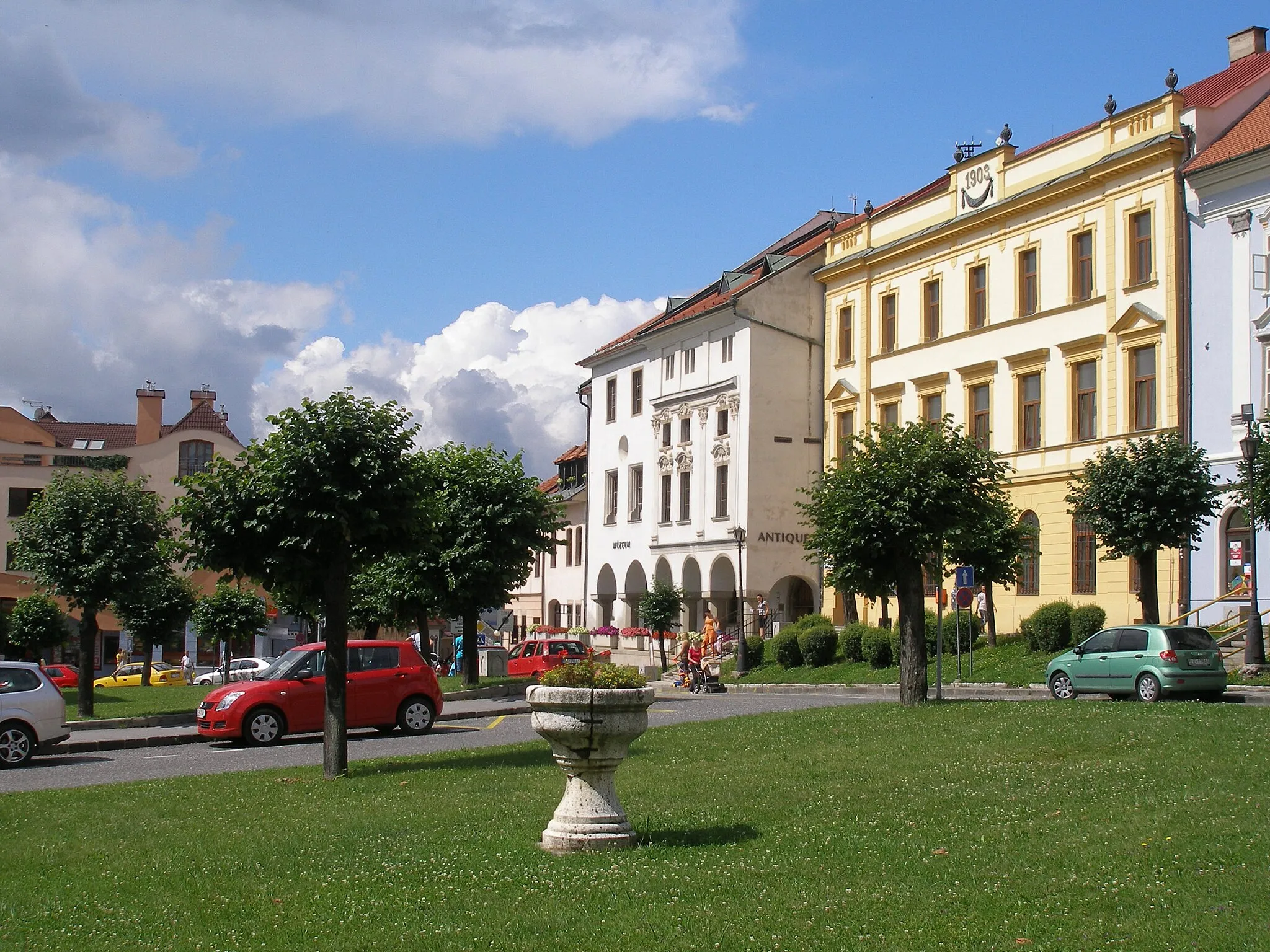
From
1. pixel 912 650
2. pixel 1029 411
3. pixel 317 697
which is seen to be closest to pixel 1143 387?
pixel 1029 411

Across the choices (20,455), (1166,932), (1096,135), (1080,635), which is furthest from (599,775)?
(20,455)

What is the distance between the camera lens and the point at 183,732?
26.3 meters

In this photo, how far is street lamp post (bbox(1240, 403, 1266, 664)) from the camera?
26.8 m

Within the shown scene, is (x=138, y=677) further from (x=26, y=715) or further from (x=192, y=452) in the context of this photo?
(x=26, y=715)

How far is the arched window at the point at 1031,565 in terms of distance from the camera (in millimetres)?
40781

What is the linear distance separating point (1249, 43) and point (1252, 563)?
2175cm

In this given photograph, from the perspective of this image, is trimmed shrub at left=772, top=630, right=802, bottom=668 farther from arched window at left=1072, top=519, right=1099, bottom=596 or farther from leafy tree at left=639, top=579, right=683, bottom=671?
leafy tree at left=639, top=579, right=683, bottom=671

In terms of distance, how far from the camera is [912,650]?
23.2 m

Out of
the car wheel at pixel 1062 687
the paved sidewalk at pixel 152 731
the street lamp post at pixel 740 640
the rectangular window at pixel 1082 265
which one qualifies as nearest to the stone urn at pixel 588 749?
the paved sidewalk at pixel 152 731

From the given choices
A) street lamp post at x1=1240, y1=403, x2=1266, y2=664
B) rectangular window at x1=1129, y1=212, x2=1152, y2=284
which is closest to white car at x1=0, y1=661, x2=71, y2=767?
street lamp post at x1=1240, y1=403, x2=1266, y2=664

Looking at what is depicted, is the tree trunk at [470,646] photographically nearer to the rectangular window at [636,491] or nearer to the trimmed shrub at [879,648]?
the trimmed shrub at [879,648]

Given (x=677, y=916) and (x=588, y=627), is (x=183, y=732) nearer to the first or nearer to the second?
(x=677, y=916)

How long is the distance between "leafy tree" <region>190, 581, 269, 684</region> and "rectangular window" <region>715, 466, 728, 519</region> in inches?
752

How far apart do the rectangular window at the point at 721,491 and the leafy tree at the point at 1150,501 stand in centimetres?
2569
